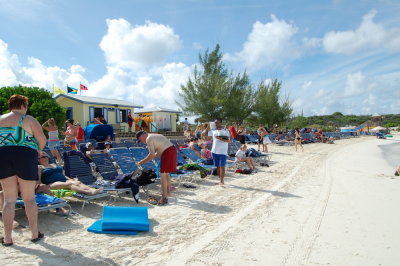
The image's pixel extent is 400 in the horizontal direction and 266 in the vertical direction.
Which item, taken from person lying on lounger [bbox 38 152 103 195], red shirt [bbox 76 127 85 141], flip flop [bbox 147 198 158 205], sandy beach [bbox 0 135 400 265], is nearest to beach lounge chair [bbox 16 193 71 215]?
sandy beach [bbox 0 135 400 265]

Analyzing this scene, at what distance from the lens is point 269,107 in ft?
91.8

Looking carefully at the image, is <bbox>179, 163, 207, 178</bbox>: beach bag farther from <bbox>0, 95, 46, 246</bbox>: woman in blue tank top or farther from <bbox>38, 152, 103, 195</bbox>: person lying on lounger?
<bbox>0, 95, 46, 246</bbox>: woman in blue tank top

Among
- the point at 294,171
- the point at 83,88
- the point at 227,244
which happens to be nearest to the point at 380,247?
the point at 227,244

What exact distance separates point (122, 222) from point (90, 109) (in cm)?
1809

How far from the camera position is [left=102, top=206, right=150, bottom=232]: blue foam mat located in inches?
142

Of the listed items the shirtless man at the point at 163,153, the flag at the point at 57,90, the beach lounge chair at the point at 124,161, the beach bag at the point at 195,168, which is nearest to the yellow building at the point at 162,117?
the flag at the point at 57,90

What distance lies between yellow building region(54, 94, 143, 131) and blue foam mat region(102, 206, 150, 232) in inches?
682

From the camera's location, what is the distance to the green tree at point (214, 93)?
799 inches

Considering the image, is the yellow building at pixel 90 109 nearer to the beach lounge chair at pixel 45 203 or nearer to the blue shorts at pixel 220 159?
the blue shorts at pixel 220 159

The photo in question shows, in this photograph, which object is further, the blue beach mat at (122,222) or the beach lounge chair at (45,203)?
the beach lounge chair at (45,203)

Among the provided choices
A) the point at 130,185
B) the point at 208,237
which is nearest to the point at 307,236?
the point at 208,237

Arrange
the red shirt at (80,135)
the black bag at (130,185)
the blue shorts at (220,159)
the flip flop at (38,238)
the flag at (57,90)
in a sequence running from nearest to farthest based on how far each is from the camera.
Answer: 1. the flip flop at (38,238)
2. the black bag at (130,185)
3. the blue shorts at (220,159)
4. the red shirt at (80,135)
5. the flag at (57,90)

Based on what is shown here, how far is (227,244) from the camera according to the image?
3.28 metres

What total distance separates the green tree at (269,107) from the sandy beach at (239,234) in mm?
22300
